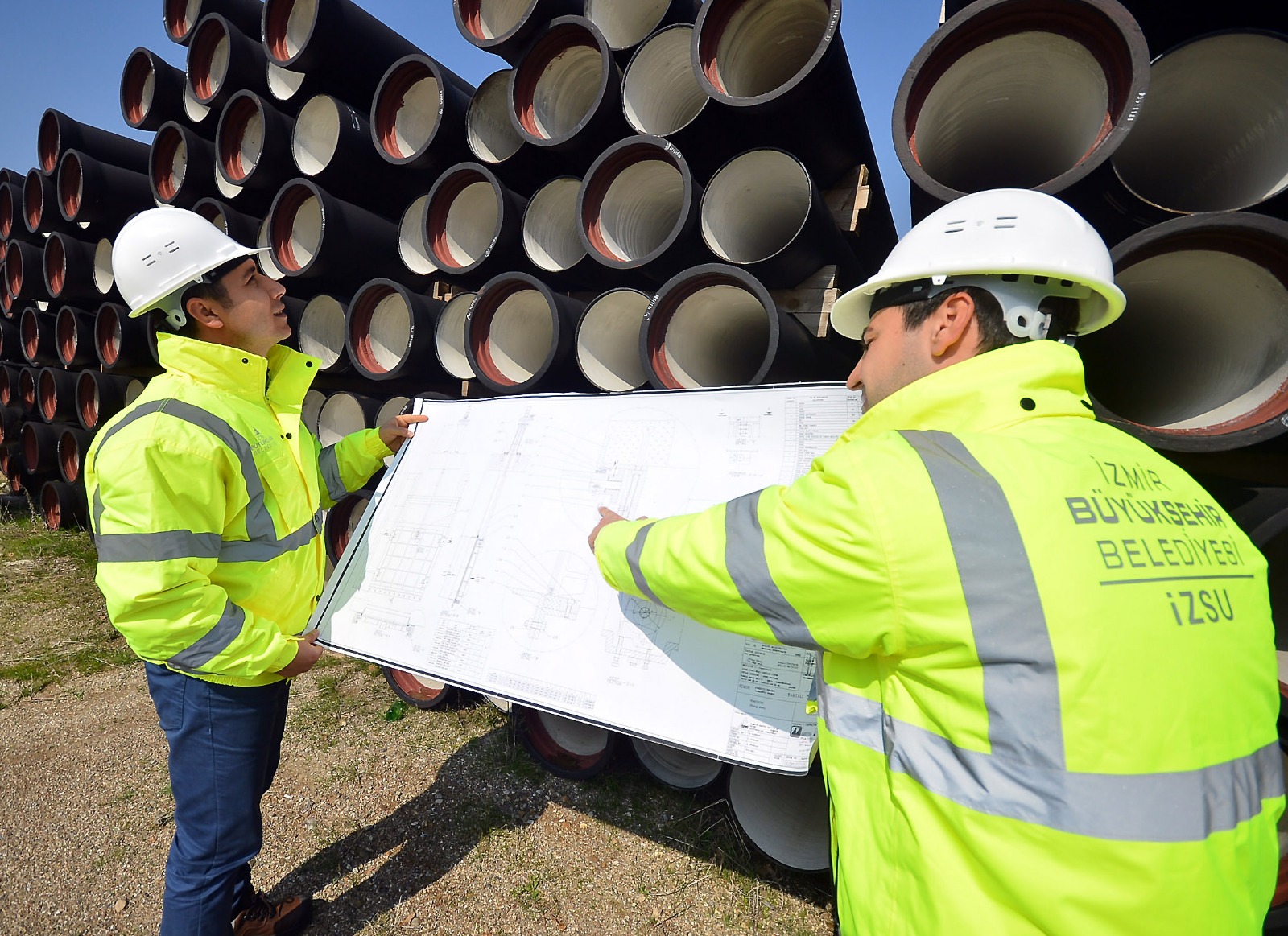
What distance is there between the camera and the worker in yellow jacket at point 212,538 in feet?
4.21

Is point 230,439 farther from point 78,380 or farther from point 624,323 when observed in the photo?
point 78,380

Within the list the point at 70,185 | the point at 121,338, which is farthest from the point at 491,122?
the point at 70,185

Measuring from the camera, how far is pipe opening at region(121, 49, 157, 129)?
4.04 meters

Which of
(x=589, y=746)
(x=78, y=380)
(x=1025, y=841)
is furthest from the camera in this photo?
(x=78, y=380)

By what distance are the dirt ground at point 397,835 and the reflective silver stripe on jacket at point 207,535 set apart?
128 centimetres

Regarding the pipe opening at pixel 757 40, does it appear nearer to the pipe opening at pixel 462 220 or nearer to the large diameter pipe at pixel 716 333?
the large diameter pipe at pixel 716 333

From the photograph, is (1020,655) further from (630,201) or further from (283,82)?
(283,82)

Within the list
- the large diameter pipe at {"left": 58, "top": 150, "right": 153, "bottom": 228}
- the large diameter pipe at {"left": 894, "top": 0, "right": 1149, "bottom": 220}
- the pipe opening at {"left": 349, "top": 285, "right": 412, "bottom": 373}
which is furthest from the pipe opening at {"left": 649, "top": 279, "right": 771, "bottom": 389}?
the large diameter pipe at {"left": 58, "top": 150, "right": 153, "bottom": 228}

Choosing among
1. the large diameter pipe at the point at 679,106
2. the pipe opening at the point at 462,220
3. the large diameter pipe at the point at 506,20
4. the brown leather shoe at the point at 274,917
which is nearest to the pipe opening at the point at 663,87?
the large diameter pipe at the point at 679,106

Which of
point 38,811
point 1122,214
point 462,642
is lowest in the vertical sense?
point 38,811

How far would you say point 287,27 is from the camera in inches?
126

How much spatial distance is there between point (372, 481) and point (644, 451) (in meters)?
2.13

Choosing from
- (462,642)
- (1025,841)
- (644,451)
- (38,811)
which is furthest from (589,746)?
Answer: (38,811)

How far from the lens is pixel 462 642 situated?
165cm
